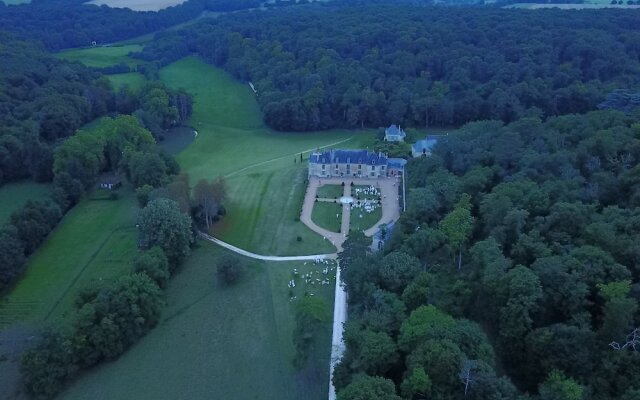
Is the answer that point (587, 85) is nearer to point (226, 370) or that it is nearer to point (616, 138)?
point (616, 138)

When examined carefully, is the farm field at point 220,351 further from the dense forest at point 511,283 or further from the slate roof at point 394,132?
the slate roof at point 394,132

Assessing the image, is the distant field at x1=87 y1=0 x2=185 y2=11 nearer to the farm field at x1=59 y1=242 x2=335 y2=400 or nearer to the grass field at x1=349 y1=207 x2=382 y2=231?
the grass field at x1=349 y1=207 x2=382 y2=231

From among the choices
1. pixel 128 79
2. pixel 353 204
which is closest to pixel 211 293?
pixel 353 204

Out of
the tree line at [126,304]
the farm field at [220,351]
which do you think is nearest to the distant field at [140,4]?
the tree line at [126,304]

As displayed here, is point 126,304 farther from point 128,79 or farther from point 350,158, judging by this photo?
point 128,79

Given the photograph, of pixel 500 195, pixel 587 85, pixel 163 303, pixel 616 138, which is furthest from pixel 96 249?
pixel 587 85
